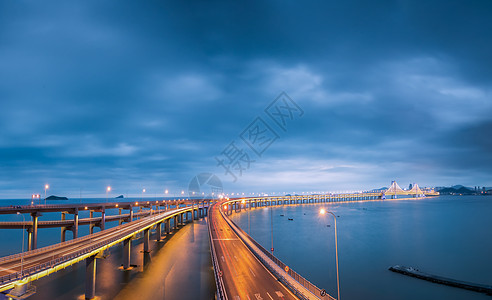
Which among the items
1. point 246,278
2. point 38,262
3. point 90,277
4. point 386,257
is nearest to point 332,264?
point 386,257

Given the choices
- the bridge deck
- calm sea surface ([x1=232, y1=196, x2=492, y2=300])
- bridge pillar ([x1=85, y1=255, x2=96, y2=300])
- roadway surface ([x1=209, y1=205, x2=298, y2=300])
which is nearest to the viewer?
the bridge deck

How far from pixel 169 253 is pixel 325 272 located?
39274 millimetres

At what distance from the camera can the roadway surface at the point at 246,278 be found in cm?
2812

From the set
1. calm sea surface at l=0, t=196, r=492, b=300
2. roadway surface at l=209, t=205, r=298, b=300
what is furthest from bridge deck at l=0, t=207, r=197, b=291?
roadway surface at l=209, t=205, r=298, b=300

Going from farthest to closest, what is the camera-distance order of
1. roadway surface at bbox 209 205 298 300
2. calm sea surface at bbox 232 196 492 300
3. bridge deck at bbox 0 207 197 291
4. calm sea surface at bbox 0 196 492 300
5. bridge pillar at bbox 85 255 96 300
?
calm sea surface at bbox 232 196 492 300 → calm sea surface at bbox 0 196 492 300 → bridge pillar at bbox 85 255 96 300 → roadway surface at bbox 209 205 298 300 → bridge deck at bbox 0 207 197 291

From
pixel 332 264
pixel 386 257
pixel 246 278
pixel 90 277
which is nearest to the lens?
pixel 246 278

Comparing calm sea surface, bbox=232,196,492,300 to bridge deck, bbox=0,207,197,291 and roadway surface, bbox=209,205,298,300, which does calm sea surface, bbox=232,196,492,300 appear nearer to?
roadway surface, bbox=209,205,298,300

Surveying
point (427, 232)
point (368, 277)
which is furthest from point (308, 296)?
point (427, 232)

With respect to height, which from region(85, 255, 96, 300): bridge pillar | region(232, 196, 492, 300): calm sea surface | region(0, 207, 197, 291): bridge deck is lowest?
region(232, 196, 492, 300): calm sea surface

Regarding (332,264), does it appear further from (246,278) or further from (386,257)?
(246,278)

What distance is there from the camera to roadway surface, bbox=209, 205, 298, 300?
28125mm

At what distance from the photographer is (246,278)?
110ft

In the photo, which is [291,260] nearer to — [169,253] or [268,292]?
[169,253]

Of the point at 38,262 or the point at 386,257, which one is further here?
the point at 386,257
